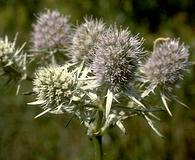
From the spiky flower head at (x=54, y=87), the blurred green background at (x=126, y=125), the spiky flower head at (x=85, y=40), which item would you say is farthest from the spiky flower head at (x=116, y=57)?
the blurred green background at (x=126, y=125)

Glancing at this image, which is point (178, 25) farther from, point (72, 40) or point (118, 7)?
point (72, 40)

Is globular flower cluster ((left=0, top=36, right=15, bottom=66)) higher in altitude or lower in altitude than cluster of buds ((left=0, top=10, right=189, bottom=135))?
higher

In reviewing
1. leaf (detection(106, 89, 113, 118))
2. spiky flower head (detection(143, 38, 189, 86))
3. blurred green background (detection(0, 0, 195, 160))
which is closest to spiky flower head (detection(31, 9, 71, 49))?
spiky flower head (detection(143, 38, 189, 86))

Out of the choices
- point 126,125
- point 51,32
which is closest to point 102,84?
point 51,32

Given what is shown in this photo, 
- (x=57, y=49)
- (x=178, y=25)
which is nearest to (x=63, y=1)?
(x=178, y=25)

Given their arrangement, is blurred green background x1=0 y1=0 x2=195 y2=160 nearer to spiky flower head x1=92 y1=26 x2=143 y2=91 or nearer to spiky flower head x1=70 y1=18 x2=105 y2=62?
spiky flower head x1=70 y1=18 x2=105 y2=62

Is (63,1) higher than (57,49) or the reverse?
higher
